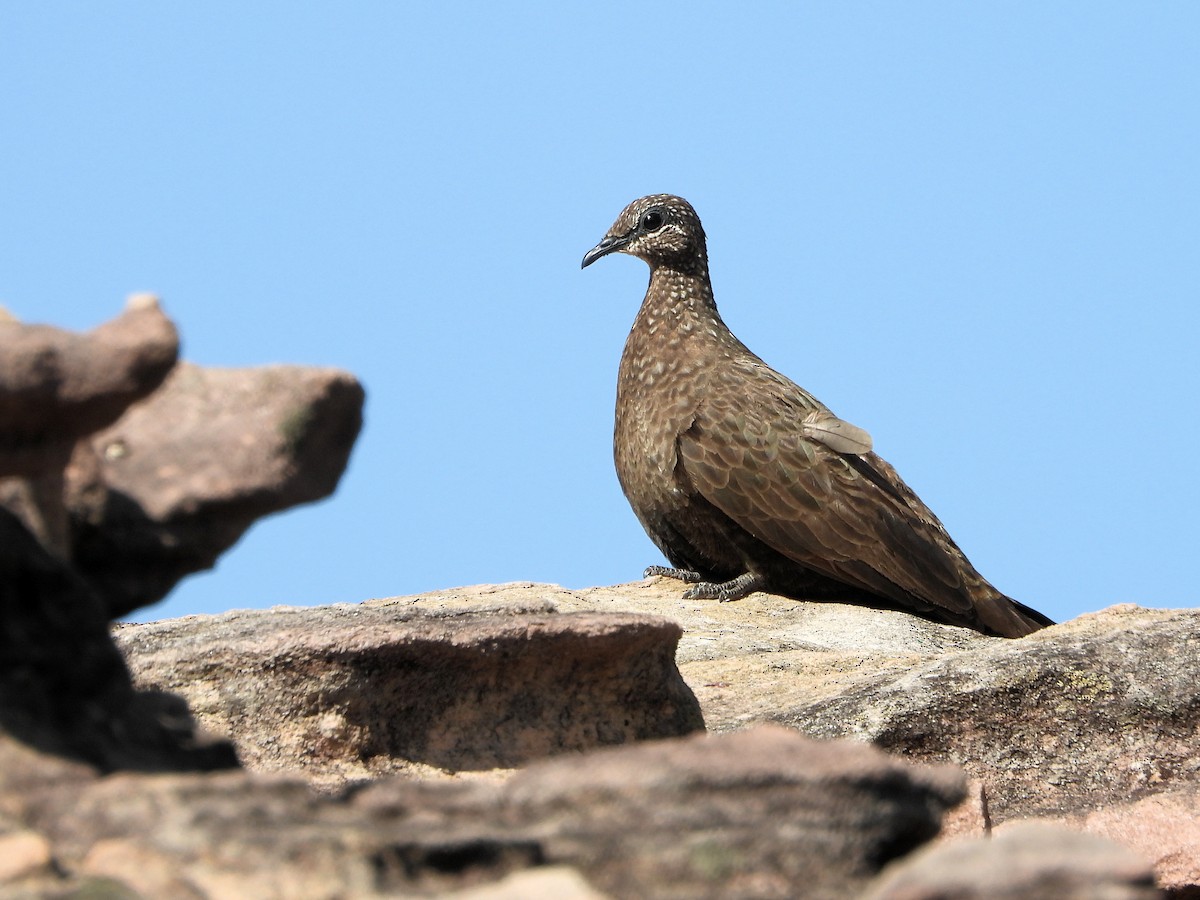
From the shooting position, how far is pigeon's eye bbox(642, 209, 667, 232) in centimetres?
912

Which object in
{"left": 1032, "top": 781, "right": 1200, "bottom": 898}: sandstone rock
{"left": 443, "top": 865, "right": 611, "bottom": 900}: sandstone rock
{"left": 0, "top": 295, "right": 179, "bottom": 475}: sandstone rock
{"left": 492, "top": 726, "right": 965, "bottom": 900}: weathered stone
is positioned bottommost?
{"left": 1032, "top": 781, "right": 1200, "bottom": 898}: sandstone rock

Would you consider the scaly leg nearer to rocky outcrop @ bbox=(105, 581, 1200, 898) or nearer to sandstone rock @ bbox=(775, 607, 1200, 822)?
rocky outcrop @ bbox=(105, 581, 1200, 898)

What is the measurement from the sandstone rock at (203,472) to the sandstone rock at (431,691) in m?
1.07

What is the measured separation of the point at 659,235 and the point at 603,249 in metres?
0.35

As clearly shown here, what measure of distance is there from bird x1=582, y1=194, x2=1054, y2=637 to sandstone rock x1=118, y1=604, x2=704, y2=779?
3593 mm

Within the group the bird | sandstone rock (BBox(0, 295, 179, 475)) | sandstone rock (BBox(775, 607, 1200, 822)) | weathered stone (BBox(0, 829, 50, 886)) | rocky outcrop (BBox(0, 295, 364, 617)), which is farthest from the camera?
the bird

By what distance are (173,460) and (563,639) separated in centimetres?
126

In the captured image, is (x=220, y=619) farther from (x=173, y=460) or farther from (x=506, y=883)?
(x=506, y=883)

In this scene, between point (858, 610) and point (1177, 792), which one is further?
point (858, 610)

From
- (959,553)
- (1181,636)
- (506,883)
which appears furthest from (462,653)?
(959,553)

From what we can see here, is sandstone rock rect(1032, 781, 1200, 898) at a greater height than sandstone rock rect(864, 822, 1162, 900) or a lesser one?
lesser

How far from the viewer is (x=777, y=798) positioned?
6.95 feet

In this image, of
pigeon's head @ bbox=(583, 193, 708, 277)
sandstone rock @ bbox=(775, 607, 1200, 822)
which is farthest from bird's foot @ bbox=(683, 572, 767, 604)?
sandstone rock @ bbox=(775, 607, 1200, 822)

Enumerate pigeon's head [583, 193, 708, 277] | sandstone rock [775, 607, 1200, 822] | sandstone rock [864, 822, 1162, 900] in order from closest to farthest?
sandstone rock [864, 822, 1162, 900] < sandstone rock [775, 607, 1200, 822] < pigeon's head [583, 193, 708, 277]
